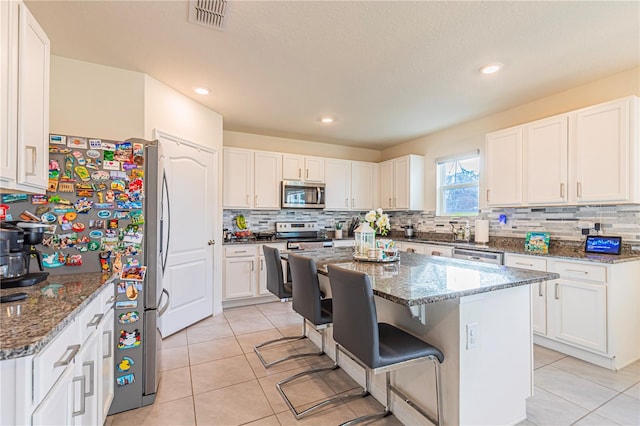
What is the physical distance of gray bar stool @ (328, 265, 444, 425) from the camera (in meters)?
1.38

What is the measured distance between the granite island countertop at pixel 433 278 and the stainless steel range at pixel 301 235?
2092 mm

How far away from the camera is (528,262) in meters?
2.92

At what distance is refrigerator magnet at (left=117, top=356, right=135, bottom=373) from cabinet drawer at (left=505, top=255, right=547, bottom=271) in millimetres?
3417

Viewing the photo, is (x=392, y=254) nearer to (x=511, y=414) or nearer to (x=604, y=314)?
(x=511, y=414)

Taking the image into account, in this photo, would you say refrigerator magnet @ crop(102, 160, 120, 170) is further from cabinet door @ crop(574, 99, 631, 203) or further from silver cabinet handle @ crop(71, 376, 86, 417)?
cabinet door @ crop(574, 99, 631, 203)

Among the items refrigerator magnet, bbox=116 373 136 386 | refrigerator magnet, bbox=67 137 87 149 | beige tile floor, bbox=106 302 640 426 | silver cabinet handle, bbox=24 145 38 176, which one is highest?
refrigerator magnet, bbox=67 137 87 149

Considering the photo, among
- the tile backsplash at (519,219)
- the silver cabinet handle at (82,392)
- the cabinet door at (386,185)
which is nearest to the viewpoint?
the silver cabinet handle at (82,392)

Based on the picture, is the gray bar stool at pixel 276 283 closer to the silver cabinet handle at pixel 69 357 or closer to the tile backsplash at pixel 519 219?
the silver cabinet handle at pixel 69 357

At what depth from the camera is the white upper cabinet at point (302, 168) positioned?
15.4ft

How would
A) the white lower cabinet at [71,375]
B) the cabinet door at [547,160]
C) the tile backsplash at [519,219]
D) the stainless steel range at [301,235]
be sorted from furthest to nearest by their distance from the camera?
1. the stainless steel range at [301,235]
2. the cabinet door at [547,160]
3. the tile backsplash at [519,219]
4. the white lower cabinet at [71,375]

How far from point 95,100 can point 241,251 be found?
2316 mm

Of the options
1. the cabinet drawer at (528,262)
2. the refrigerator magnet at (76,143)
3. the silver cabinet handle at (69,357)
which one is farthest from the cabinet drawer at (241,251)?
the cabinet drawer at (528,262)

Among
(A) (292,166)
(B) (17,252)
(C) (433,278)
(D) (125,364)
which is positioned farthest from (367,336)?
(A) (292,166)

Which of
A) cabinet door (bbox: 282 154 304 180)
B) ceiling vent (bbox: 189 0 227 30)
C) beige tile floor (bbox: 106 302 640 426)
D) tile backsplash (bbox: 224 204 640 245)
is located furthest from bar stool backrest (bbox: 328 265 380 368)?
cabinet door (bbox: 282 154 304 180)
